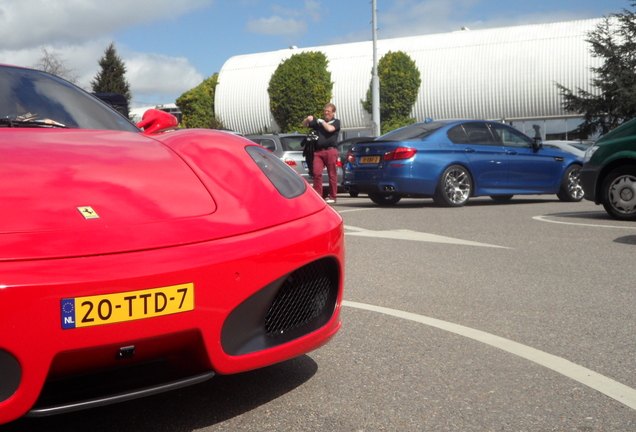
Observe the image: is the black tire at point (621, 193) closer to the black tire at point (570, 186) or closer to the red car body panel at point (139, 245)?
the black tire at point (570, 186)

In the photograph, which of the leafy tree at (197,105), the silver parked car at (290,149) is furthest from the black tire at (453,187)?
the leafy tree at (197,105)

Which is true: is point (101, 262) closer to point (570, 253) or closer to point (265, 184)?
point (265, 184)

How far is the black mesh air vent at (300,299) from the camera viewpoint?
2.42m

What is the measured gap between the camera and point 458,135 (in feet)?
38.8

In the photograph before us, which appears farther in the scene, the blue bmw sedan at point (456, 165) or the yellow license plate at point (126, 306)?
the blue bmw sedan at point (456, 165)

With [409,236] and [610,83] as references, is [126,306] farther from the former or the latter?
[610,83]

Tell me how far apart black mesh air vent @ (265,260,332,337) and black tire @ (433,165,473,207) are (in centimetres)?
894

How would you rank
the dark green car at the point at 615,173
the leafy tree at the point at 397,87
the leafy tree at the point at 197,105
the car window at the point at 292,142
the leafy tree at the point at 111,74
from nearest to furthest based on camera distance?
the dark green car at the point at 615,173 < the car window at the point at 292,142 < the leafy tree at the point at 397,87 < the leafy tree at the point at 197,105 < the leafy tree at the point at 111,74

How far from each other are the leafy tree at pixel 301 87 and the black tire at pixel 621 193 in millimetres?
43816

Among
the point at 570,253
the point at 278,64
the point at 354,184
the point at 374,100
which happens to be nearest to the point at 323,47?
the point at 278,64

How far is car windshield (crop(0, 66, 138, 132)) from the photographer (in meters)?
3.17

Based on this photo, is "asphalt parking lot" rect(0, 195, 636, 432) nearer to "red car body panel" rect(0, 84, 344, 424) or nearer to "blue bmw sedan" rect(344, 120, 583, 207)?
"red car body panel" rect(0, 84, 344, 424)

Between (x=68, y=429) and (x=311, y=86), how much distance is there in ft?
170

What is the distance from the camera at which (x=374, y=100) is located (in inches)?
1214
